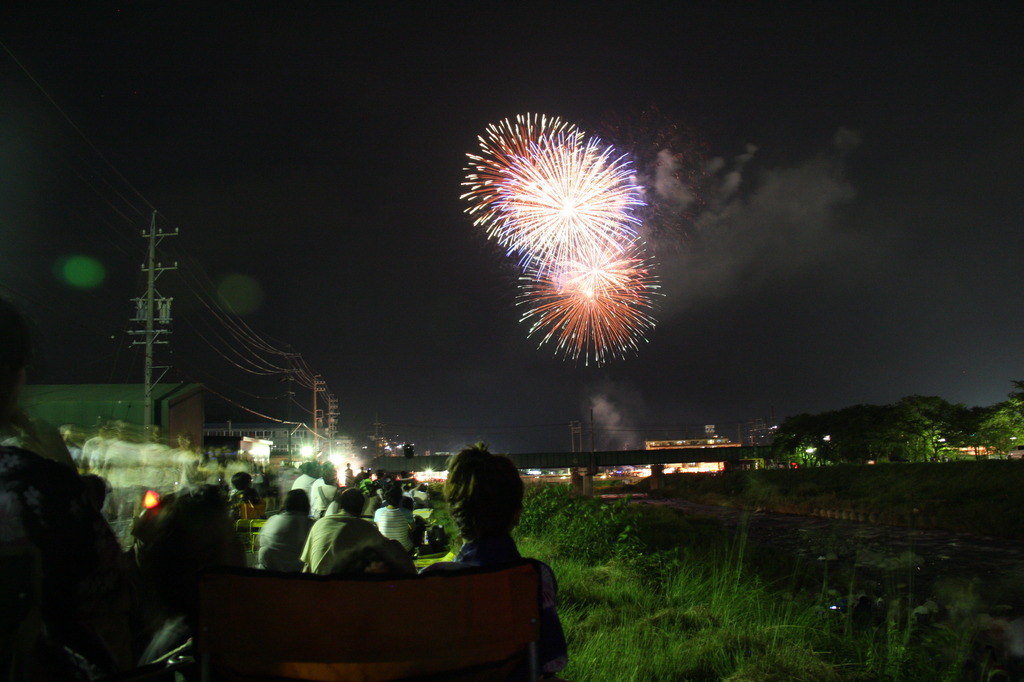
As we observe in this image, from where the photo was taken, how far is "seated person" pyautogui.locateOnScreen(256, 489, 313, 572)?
5371 millimetres

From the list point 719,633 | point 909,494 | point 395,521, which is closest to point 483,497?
point 719,633

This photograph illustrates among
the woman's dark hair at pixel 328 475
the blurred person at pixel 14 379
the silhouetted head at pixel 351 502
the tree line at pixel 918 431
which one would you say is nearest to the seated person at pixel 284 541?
the silhouetted head at pixel 351 502

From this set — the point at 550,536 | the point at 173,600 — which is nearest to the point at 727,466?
the point at 550,536

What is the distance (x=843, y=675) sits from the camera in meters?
5.32

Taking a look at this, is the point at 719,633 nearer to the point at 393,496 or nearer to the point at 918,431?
the point at 393,496

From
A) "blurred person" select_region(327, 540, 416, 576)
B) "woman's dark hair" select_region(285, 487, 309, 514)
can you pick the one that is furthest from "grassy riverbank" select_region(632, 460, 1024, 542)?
"blurred person" select_region(327, 540, 416, 576)

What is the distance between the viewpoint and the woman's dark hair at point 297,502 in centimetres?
562

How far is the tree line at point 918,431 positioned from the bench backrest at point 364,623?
48.1 m

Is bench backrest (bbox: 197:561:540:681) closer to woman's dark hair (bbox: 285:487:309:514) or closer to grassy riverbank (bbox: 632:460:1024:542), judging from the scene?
woman's dark hair (bbox: 285:487:309:514)

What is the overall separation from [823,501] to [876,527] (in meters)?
7.74

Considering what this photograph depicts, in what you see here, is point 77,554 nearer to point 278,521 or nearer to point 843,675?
point 278,521

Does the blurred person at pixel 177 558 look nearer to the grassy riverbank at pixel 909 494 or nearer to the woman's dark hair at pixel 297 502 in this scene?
the woman's dark hair at pixel 297 502

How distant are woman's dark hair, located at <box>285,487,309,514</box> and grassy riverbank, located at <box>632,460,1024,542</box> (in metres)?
30.2

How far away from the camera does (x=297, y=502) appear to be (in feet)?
18.6
